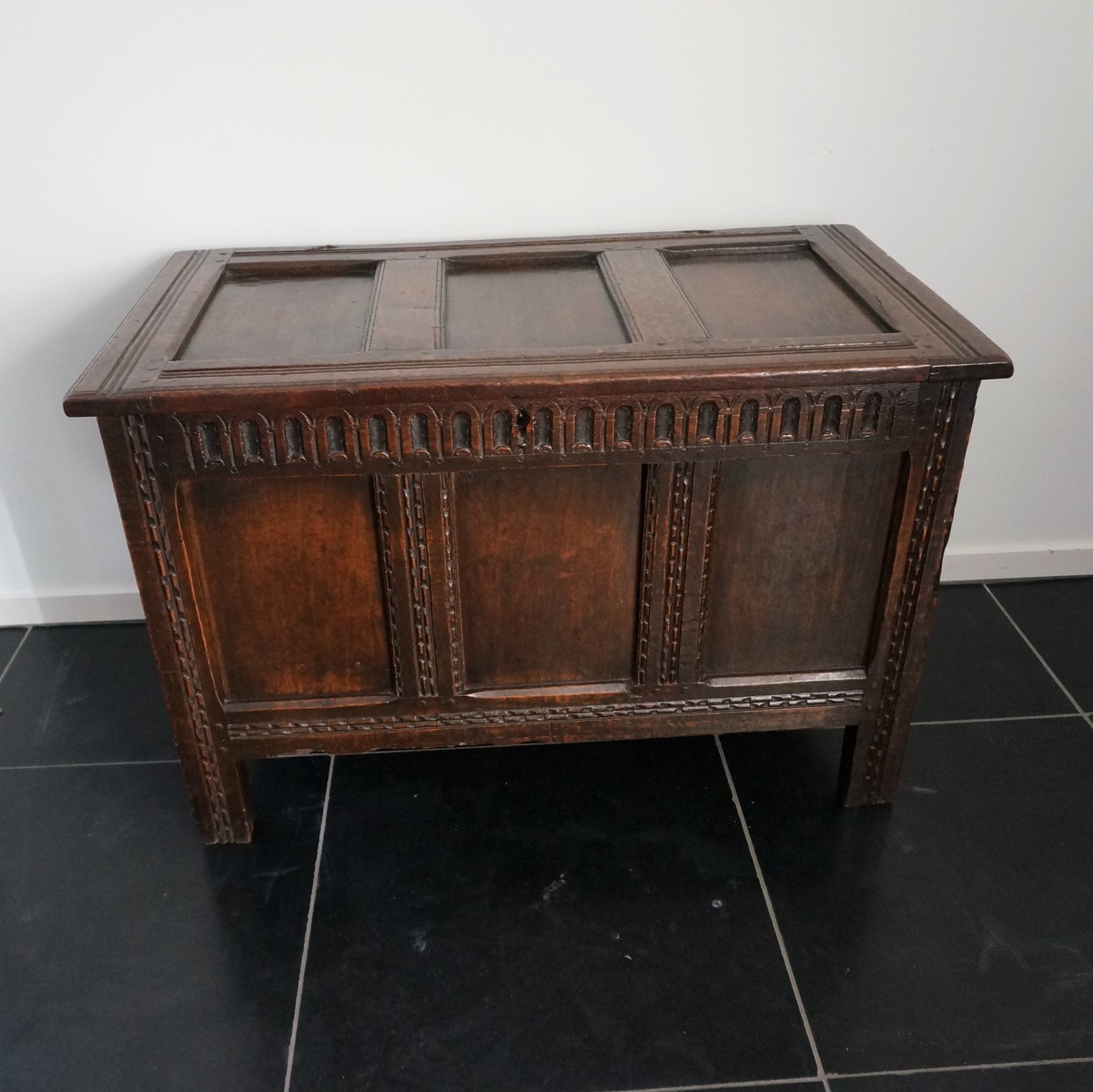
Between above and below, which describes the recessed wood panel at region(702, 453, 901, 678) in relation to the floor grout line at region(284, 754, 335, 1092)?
above

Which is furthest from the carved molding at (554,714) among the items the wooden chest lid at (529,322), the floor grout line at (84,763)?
the wooden chest lid at (529,322)

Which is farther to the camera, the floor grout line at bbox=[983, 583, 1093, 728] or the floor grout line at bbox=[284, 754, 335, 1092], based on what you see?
the floor grout line at bbox=[983, 583, 1093, 728]

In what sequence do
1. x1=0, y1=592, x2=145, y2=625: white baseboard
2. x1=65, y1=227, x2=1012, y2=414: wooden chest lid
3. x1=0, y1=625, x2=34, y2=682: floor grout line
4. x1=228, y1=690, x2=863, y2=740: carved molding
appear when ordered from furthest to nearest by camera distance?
x1=0, y1=592, x2=145, y2=625: white baseboard → x1=0, y1=625, x2=34, y2=682: floor grout line → x1=228, y1=690, x2=863, y2=740: carved molding → x1=65, y1=227, x2=1012, y2=414: wooden chest lid

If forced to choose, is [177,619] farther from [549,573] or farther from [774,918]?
[774,918]

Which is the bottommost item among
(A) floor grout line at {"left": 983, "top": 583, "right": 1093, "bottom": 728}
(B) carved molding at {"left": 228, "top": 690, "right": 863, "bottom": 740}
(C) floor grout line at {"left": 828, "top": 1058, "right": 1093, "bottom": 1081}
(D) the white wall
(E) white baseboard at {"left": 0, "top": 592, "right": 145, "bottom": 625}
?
(C) floor grout line at {"left": 828, "top": 1058, "right": 1093, "bottom": 1081}

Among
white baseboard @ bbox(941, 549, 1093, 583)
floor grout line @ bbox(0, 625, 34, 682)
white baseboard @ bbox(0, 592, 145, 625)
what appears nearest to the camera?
floor grout line @ bbox(0, 625, 34, 682)

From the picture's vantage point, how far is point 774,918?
1.72 m

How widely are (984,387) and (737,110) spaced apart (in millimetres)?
803

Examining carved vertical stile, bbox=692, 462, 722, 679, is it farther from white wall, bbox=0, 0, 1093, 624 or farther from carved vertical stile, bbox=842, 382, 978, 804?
white wall, bbox=0, 0, 1093, 624

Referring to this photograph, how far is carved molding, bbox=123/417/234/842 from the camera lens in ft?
4.91

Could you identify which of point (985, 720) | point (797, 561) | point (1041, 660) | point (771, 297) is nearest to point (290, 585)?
point (797, 561)

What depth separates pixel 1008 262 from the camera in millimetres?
2104

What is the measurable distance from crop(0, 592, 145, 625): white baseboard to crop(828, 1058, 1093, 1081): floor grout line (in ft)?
5.56

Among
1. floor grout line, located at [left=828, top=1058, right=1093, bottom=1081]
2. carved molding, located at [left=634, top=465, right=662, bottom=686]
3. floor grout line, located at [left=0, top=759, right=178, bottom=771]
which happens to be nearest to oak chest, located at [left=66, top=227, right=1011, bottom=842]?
carved molding, located at [left=634, top=465, right=662, bottom=686]
